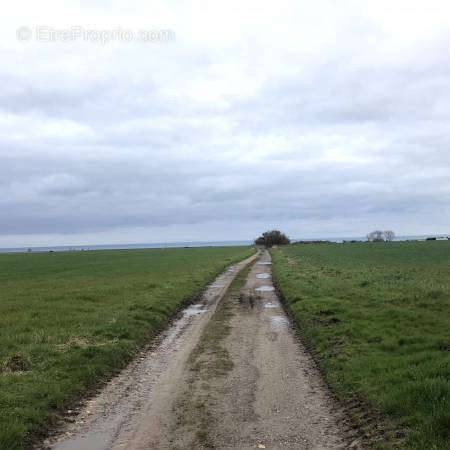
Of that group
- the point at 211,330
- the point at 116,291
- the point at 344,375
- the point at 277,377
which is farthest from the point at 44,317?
the point at 344,375

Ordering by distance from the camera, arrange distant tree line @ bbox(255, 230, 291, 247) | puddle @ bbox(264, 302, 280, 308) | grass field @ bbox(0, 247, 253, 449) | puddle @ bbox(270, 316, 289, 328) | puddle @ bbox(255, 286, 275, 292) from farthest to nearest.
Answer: distant tree line @ bbox(255, 230, 291, 247), puddle @ bbox(255, 286, 275, 292), puddle @ bbox(264, 302, 280, 308), puddle @ bbox(270, 316, 289, 328), grass field @ bbox(0, 247, 253, 449)

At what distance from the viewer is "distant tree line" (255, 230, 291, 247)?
179500 mm

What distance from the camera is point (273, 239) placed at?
180m

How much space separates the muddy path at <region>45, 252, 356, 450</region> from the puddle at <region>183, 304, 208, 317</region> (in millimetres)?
4903

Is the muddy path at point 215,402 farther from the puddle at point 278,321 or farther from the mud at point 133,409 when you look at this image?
the puddle at point 278,321

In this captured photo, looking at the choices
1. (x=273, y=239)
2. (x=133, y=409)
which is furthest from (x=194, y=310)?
(x=273, y=239)

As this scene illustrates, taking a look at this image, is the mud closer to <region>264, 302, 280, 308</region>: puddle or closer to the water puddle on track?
the water puddle on track

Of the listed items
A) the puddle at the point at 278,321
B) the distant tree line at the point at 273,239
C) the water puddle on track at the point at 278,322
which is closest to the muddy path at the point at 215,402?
the water puddle on track at the point at 278,322

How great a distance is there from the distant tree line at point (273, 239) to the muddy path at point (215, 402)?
16522cm

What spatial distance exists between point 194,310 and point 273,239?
6312 inches

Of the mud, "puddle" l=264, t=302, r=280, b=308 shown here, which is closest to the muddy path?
the mud

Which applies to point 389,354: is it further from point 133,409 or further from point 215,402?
point 133,409

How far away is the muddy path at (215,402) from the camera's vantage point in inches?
287

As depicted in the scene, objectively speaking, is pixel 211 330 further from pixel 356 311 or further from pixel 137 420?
pixel 137 420
